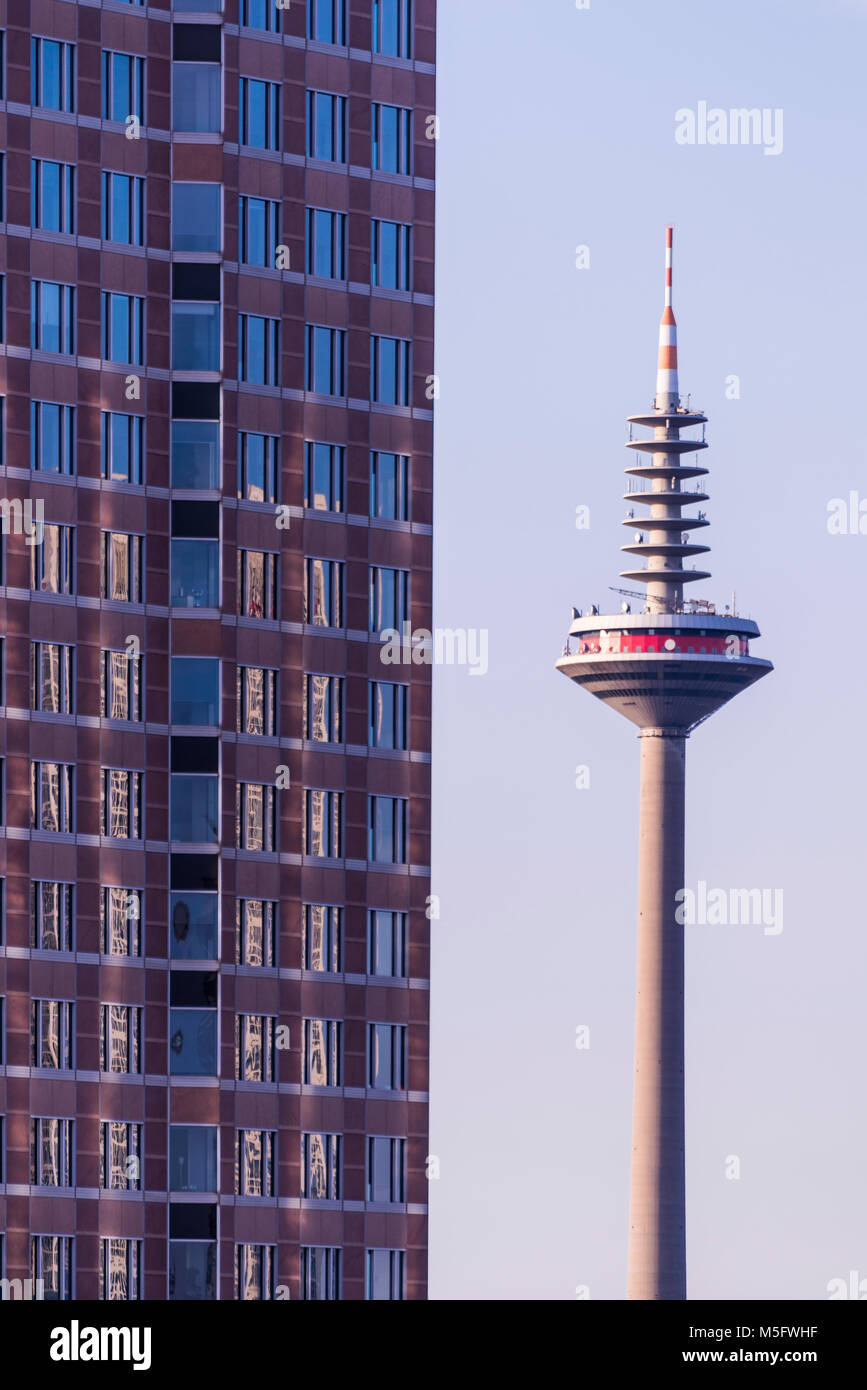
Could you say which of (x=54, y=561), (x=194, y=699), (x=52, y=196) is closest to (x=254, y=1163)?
(x=194, y=699)

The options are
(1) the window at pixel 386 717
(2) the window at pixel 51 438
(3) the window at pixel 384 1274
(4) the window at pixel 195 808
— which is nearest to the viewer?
(2) the window at pixel 51 438

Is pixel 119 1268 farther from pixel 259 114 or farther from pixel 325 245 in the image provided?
pixel 259 114

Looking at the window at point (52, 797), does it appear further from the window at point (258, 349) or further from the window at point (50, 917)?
the window at point (258, 349)

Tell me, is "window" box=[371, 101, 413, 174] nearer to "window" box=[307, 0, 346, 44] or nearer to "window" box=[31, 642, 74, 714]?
"window" box=[307, 0, 346, 44]

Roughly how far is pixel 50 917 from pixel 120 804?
5.95 meters

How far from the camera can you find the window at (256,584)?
5925 inches

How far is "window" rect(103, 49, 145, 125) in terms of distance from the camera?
147 meters

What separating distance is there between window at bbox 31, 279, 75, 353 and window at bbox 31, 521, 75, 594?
5.21m

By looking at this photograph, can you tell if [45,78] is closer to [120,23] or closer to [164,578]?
[120,23]

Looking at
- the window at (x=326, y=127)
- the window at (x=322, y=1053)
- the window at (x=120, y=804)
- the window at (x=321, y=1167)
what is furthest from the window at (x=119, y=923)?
the window at (x=326, y=127)

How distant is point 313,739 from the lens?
15162 cm

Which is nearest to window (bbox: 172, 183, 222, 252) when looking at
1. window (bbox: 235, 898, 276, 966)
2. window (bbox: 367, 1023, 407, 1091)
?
window (bbox: 235, 898, 276, 966)

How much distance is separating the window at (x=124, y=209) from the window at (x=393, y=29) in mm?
14461
